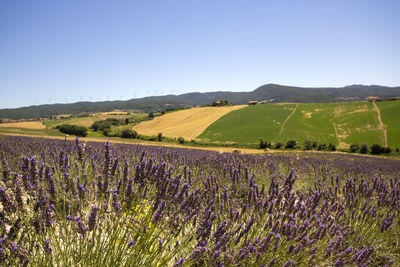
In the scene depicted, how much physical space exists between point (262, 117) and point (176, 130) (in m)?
20.6

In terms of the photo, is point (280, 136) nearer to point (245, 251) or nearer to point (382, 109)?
point (382, 109)

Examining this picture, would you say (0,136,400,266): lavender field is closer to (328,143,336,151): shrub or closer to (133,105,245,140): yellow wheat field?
(328,143,336,151): shrub

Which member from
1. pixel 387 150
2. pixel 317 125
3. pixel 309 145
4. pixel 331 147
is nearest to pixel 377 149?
pixel 387 150

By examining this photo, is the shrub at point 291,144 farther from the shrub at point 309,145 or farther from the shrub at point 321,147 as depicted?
the shrub at point 321,147

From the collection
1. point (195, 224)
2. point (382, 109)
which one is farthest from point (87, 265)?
point (382, 109)

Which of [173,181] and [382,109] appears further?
[382,109]

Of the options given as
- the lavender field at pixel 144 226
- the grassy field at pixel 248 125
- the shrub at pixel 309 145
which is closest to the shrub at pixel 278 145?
the shrub at pixel 309 145

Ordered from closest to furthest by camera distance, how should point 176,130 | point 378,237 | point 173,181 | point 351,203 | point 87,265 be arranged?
point 87,265 < point 173,181 < point 378,237 < point 351,203 < point 176,130

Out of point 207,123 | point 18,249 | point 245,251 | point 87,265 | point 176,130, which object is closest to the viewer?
point 18,249

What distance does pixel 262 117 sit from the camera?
50.6 meters

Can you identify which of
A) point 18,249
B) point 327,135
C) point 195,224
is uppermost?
point 18,249

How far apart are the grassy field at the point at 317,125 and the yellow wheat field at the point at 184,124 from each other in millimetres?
2404

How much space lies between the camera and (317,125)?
43.2m

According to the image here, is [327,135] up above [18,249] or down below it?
below
